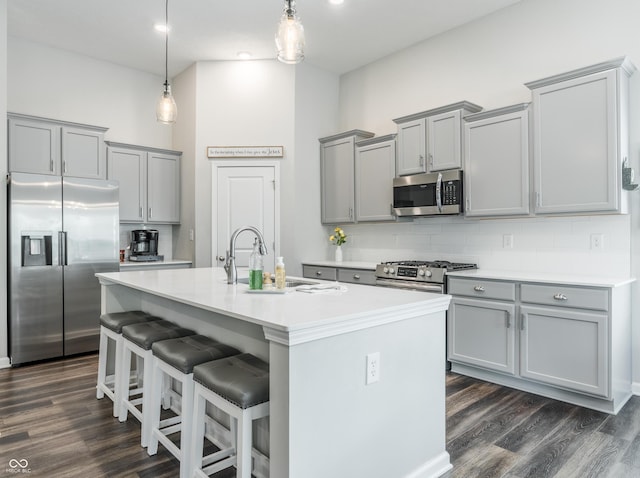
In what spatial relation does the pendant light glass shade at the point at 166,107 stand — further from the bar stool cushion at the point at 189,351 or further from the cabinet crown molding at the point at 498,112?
the cabinet crown molding at the point at 498,112

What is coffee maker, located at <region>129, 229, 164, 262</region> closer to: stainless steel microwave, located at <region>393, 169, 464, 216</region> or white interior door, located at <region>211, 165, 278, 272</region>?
white interior door, located at <region>211, 165, 278, 272</region>

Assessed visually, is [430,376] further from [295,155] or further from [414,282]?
[295,155]

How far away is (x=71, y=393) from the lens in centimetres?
321

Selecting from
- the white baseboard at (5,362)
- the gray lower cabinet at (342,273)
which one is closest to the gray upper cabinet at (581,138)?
the gray lower cabinet at (342,273)

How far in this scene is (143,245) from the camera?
5180mm

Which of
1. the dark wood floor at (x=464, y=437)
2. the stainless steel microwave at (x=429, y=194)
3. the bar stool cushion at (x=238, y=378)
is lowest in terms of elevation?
the dark wood floor at (x=464, y=437)

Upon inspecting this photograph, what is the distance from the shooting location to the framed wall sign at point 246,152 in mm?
5078

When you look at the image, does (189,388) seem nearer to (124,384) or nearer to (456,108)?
(124,384)

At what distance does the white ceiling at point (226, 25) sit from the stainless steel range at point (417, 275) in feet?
7.83

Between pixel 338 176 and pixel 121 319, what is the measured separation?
3.00 metres

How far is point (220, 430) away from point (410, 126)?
128 inches

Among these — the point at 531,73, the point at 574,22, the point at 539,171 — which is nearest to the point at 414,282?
the point at 539,171

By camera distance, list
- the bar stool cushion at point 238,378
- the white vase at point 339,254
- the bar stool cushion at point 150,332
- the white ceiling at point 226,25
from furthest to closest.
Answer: the white vase at point 339,254 < the white ceiling at point 226,25 < the bar stool cushion at point 150,332 < the bar stool cushion at point 238,378
